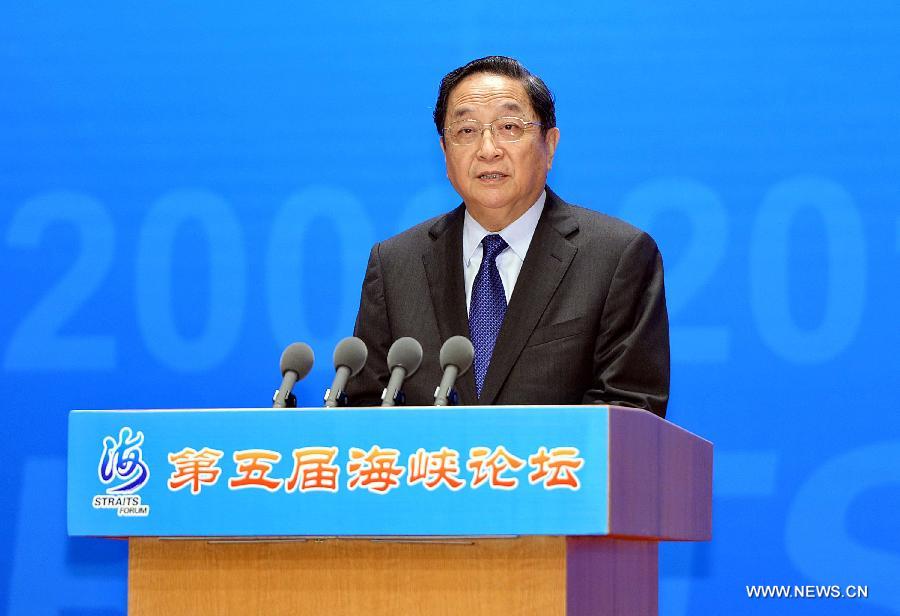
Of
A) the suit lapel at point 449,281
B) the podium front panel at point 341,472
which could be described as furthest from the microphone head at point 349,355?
the suit lapel at point 449,281

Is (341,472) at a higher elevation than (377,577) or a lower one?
higher

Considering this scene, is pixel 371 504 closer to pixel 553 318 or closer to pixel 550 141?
pixel 553 318

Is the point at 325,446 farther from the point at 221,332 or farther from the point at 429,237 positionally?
the point at 221,332

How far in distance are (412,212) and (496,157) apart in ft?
3.07

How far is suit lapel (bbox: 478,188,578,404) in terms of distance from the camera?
8.55 feet

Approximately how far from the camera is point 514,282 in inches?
110

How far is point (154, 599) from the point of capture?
2023 millimetres

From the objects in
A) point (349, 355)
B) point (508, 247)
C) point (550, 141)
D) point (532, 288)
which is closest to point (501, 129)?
point (550, 141)

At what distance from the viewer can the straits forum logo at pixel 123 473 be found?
1.99m

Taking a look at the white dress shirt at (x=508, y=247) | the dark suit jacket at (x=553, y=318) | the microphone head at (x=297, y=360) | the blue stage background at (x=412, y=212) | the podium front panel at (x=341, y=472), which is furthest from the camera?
the blue stage background at (x=412, y=212)

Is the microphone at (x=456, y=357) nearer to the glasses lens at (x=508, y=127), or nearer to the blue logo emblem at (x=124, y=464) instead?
the blue logo emblem at (x=124, y=464)

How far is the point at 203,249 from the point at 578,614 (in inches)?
87.6

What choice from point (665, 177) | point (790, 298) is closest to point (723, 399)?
point (790, 298)

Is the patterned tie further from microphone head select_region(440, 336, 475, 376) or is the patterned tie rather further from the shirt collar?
microphone head select_region(440, 336, 475, 376)
